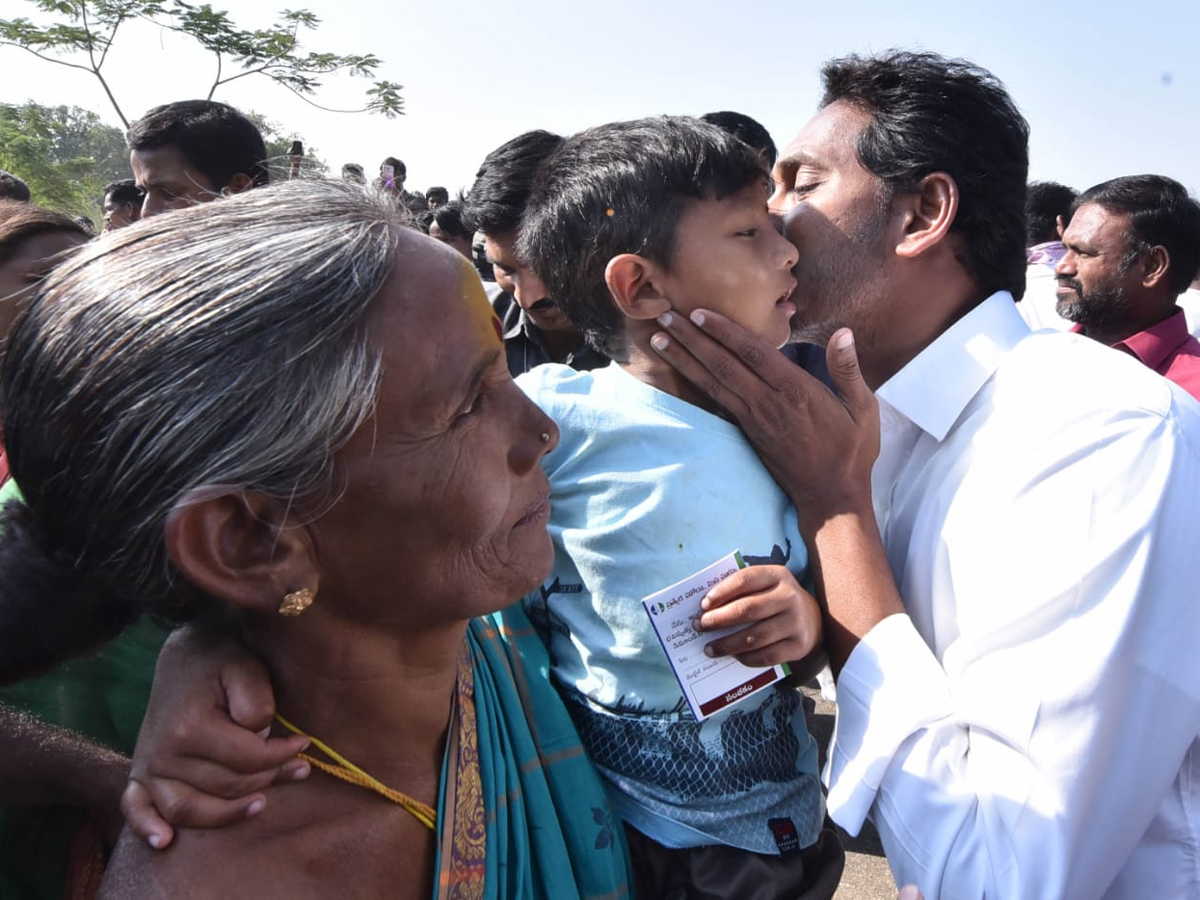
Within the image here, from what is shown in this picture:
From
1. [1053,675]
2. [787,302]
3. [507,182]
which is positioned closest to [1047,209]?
[507,182]

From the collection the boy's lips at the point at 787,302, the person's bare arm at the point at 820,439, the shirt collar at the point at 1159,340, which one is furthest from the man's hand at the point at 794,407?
the shirt collar at the point at 1159,340

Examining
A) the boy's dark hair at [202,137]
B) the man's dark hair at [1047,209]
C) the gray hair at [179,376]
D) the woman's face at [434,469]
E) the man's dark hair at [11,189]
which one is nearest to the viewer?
the gray hair at [179,376]

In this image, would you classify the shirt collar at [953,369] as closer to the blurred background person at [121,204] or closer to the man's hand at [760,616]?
the man's hand at [760,616]

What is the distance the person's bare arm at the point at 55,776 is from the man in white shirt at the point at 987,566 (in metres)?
1.25

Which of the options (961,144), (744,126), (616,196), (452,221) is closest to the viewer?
(616,196)

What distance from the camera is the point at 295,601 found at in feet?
3.79

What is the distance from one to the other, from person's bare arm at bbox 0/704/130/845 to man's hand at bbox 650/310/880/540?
1.34m

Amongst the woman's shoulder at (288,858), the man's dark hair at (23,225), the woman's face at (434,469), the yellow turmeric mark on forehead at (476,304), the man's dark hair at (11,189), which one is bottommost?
the man's dark hair at (11,189)

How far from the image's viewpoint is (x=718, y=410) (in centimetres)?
200

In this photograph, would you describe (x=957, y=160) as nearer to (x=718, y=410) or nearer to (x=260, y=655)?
(x=718, y=410)

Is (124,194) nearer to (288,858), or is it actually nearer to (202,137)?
(202,137)

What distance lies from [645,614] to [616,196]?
1.03 meters

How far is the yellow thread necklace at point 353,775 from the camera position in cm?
125

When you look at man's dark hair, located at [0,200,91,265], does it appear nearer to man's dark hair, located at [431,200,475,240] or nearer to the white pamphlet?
the white pamphlet
